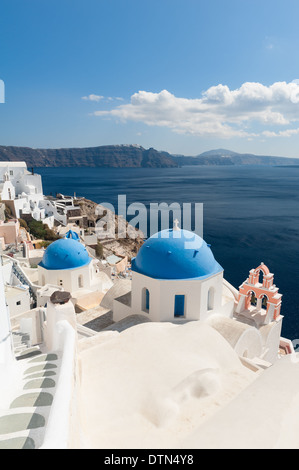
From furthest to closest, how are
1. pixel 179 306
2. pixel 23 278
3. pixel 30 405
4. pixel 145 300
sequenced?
pixel 23 278
pixel 145 300
pixel 179 306
pixel 30 405

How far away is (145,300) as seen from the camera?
12484 millimetres

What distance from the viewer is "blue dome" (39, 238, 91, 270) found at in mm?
18078

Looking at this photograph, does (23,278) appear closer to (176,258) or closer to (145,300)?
(145,300)

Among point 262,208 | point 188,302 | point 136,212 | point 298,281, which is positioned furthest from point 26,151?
point 188,302

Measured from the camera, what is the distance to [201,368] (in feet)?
23.7

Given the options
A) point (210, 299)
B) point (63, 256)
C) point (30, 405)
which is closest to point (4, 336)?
point (30, 405)

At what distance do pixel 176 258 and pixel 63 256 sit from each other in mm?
9295

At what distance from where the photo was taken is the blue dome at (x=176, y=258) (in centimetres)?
1131

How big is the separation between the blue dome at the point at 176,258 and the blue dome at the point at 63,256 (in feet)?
25.1

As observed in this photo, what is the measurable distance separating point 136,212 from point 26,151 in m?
124

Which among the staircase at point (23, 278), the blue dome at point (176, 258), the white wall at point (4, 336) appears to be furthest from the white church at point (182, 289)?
the staircase at point (23, 278)

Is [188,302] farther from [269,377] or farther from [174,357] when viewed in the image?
[269,377]

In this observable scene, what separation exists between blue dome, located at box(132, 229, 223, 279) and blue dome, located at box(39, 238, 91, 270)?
A: 7661mm

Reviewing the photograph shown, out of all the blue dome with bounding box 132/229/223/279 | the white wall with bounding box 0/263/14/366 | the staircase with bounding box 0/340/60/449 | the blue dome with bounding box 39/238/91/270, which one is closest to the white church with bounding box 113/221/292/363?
the blue dome with bounding box 132/229/223/279
